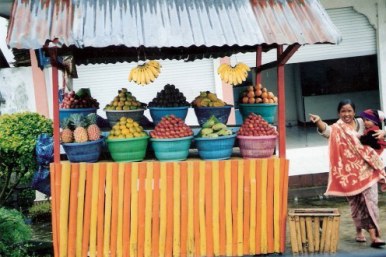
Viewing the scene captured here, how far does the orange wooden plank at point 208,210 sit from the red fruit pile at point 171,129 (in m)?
0.45

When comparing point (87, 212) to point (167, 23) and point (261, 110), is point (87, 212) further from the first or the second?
point (261, 110)

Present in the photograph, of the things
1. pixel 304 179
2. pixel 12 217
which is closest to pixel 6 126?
pixel 12 217

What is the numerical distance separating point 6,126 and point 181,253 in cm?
297

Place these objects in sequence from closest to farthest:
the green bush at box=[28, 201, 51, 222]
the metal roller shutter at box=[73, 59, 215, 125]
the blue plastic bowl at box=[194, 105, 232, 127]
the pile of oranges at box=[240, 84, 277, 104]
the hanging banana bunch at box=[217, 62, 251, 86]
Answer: the blue plastic bowl at box=[194, 105, 232, 127] < the hanging banana bunch at box=[217, 62, 251, 86] < the pile of oranges at box=[240, 84, 277, 104] < the green bush at box=[28, 201, 51, 222] < the metal roller shutter at box=[73, 59, 215, 125]

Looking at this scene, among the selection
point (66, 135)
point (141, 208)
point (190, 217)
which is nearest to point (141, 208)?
point (141, 208)

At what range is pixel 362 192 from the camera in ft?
17.6

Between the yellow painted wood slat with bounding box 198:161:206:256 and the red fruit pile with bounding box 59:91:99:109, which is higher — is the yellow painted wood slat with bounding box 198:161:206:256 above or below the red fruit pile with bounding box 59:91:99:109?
below

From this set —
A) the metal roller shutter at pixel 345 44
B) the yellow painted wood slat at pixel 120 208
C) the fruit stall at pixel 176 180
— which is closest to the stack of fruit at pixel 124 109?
the fruit stall at pixel 176 180

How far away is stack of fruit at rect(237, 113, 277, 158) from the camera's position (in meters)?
5.07

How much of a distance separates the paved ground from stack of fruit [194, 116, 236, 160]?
1.38 meters

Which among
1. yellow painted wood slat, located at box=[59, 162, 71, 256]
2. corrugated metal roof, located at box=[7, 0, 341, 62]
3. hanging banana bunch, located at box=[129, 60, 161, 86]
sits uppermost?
corrugated metal roof, located at box=[7, 0, 341, 62]

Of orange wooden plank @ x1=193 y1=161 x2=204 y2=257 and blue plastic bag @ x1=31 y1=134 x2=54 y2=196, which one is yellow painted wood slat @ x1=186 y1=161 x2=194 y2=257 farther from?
blue plastic bag @ x1=31 y1=134 x2=54 y2=196

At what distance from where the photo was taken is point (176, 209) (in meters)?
4.96

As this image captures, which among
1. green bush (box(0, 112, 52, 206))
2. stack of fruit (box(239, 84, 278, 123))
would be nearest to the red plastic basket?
stack of fruit (box(239, 84, 278, 123))
